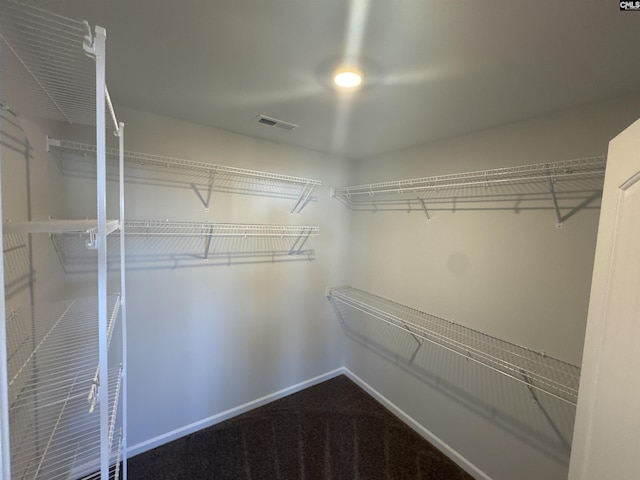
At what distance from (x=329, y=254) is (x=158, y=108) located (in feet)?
6.15

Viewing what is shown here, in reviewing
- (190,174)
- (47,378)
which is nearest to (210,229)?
(190,174)

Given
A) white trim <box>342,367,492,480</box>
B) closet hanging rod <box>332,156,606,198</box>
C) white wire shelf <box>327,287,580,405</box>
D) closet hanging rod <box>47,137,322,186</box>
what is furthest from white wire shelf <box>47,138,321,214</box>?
white trim <box>342,367,492,480</box>

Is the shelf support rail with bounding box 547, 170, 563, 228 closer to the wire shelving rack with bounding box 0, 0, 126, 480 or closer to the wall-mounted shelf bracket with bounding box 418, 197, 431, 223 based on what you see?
the wall-mounted shelf bracket with bounding box 418, 197, 431, 223

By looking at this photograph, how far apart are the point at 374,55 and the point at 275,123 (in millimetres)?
989

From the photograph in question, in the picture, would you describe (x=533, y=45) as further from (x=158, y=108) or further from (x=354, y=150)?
(x=158, y=108)

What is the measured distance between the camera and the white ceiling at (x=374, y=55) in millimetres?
881

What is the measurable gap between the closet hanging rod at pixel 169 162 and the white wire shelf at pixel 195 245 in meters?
0.40

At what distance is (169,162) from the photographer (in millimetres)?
1884

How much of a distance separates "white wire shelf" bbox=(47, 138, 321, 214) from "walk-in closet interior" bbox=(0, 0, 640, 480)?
18 millimetres

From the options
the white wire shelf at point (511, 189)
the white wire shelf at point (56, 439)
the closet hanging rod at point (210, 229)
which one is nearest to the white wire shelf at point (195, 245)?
the closet hanging rod at point (210, 229)

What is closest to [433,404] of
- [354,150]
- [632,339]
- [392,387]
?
[392,387]

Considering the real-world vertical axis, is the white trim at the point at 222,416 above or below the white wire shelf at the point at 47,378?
below

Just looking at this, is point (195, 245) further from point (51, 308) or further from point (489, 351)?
point (489, 351)

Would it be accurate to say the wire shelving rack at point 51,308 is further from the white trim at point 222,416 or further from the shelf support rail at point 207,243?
the white trim at point 222,416
